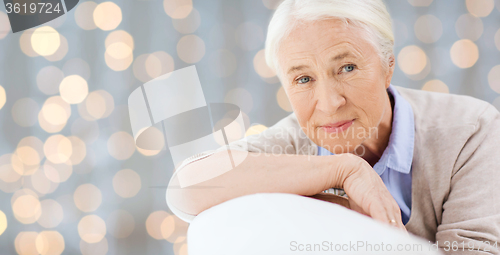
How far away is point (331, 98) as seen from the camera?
789 mm

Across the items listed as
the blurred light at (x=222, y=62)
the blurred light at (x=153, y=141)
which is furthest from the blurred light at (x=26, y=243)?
the blurred light at (x=222, y=62)

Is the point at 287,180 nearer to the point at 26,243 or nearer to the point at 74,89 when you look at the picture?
the point at 74,89

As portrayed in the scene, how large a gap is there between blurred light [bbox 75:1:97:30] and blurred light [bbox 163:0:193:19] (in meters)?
0.35

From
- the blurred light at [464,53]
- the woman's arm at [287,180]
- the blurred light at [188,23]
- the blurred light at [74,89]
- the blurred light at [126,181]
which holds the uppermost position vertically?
the blurred light at [188,23]

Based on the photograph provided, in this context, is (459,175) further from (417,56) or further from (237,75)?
(237,75)

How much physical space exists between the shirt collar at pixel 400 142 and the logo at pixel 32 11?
1.48 meters

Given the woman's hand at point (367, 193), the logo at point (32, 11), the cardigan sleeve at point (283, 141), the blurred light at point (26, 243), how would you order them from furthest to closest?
the blurred light at point (26, 243)
the logo at point (32, 11)
the cardigan sleeve at point (283, 141)
the woman's hand at point (367, 193)

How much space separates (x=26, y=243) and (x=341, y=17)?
69.7 inches

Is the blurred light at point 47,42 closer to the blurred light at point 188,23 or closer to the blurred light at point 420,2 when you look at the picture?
the blurred light at point 188,23

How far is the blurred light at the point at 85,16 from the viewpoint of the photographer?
1.56 meters

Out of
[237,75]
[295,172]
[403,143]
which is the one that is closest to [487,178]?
[403,143]

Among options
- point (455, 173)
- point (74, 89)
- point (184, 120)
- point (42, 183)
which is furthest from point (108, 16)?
point (455, 173)

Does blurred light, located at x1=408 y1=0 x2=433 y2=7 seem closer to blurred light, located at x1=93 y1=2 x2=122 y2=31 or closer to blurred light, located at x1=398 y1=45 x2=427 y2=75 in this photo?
blurred light, located at x1=398 y1=45 x2=427 y2=75

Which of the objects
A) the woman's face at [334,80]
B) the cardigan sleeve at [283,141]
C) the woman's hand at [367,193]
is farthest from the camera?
the cardigan sleeve at [283,141]
